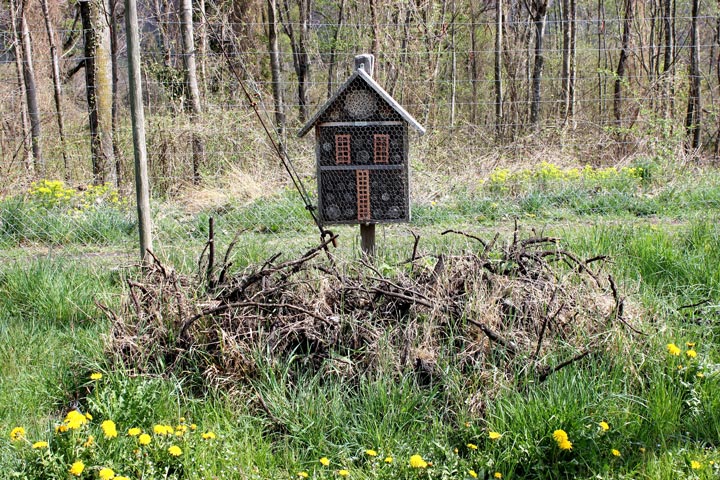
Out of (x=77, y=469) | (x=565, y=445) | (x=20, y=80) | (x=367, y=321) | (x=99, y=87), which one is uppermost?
(x=20, y=80)

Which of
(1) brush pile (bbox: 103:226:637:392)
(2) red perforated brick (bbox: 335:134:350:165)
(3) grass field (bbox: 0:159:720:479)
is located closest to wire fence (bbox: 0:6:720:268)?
(2) red perforated brick (bbox: 335:134:350:165)

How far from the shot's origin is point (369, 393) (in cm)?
336

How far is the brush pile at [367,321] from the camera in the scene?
3.66 meters

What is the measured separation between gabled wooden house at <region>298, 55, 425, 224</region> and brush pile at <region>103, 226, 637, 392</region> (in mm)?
754

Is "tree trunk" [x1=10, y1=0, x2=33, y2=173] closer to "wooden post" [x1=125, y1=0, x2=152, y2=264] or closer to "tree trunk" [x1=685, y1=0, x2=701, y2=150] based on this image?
"wooden post" [x1=125, y1=0, x2=152, y2=264]

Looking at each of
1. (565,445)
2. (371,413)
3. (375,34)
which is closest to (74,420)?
(371,413)

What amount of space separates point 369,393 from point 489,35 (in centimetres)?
2132

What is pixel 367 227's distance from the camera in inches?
200

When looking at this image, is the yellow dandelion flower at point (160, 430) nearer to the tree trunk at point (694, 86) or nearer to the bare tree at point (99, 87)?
the bare tree at point (99, 87)

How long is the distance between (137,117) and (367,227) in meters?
1.74

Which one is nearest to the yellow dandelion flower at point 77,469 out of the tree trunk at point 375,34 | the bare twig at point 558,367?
the bare twig at point 558,367

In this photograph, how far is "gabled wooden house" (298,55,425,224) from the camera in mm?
4848

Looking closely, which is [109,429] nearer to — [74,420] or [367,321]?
[74,420]

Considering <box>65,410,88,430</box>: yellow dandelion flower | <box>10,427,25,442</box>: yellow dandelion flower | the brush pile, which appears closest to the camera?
<box>65,410,88,430</box>: yellow dandelion flower
